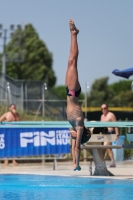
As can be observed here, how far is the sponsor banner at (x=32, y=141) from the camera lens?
1567 cm

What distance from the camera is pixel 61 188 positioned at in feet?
35.4

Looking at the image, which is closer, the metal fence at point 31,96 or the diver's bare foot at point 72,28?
the diver's bare foot at point 72,28

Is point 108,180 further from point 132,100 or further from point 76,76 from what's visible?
point 132,100

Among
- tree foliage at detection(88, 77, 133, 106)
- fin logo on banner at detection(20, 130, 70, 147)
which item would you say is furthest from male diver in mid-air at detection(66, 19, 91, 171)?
tree foliage at detection(88, 77, 133, 106)

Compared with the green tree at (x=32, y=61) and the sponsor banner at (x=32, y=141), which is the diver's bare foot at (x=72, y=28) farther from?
the green tree at (x=32, y=61)

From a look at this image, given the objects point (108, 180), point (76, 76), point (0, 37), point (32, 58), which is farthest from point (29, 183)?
point (32, 58)

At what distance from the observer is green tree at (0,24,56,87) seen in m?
92.8

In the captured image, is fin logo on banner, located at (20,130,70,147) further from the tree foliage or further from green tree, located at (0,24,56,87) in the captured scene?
green tree, located at (0,24,56,87)

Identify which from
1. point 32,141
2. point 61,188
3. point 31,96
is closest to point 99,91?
point 31,96

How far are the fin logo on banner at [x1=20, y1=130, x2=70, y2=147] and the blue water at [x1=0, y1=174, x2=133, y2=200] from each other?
8.03 ft

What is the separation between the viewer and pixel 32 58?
94.8 m

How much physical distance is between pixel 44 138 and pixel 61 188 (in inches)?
216

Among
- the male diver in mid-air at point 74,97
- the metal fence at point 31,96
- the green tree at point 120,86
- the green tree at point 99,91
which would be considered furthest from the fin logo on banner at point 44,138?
the green tree at point 120,86

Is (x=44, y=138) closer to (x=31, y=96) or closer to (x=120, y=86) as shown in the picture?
(x=31, y=96)
